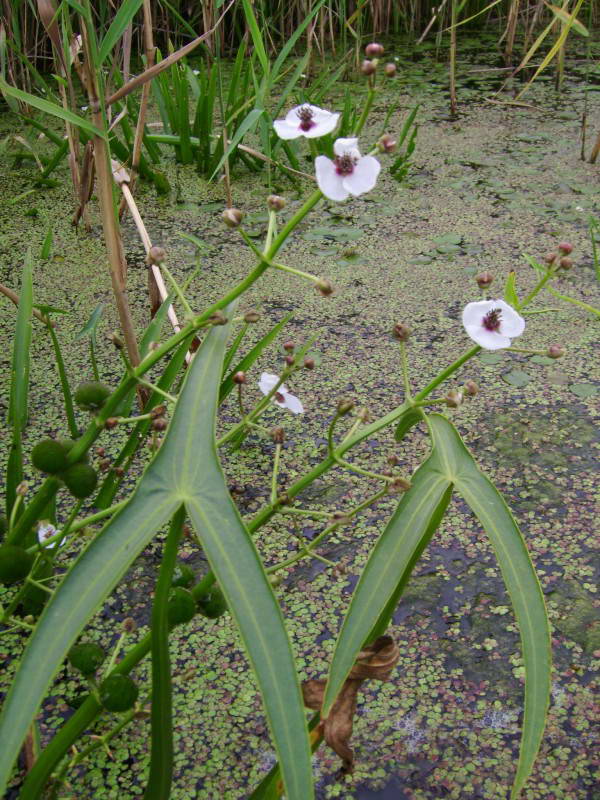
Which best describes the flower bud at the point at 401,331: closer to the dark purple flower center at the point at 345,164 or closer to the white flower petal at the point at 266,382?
the dark purple flower center at the point at 345,164

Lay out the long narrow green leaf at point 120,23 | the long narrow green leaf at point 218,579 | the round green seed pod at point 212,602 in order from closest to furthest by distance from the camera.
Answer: the long narrow green leaf at point 218,579
the round green seed pod at point 212,602
the long narrow green leaf at point 120,23

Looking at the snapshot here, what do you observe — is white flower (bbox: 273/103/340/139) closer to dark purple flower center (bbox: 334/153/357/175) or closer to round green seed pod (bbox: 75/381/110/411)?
dark purple flower center (bbox: 334/153/357/175)

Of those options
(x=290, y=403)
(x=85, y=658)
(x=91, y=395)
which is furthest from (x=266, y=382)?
(x=85, y=658)

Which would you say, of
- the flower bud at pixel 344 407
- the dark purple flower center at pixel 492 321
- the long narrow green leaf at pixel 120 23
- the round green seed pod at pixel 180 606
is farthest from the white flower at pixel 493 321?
the long narrow green leaf at pixel 120 23

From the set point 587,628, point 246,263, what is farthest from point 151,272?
point 587,628

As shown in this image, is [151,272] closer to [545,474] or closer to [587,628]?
[545,474]

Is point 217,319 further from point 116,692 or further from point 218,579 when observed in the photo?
point 116,692
